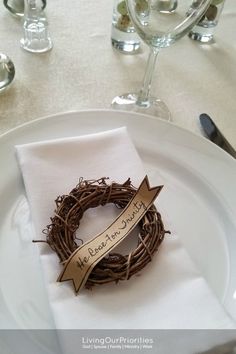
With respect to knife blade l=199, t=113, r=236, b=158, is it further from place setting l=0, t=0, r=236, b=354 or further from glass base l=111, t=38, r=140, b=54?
glass base l=111, t=38, r=140, b=54

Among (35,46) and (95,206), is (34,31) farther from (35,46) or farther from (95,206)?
(95,206)

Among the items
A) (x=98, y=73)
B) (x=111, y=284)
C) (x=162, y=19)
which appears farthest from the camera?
(x=98, y=73)

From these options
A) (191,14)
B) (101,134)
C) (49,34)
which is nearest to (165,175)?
(101,134)

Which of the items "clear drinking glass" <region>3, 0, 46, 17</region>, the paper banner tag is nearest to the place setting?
the paper banner tag

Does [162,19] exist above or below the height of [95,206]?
above

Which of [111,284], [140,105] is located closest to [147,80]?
[140,105]

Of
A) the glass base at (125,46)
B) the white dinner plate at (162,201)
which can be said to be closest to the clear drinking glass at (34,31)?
the glass base at (125,46)

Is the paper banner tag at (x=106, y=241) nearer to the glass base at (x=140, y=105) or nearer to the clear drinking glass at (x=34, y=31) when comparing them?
the glass base at (x=140, y=105)
